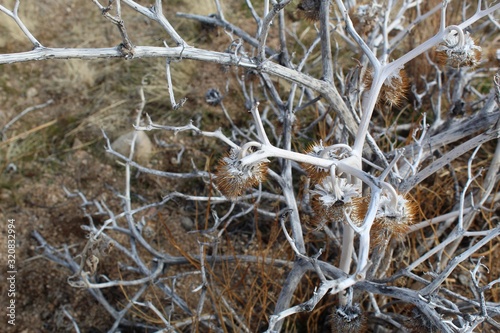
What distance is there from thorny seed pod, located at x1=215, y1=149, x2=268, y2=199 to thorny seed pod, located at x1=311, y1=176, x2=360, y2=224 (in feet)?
0.53

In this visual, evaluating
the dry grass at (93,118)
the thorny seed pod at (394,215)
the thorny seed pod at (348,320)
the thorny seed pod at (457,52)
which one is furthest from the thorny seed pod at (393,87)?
the dry grass at (93,118)

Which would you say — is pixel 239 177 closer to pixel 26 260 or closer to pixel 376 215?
pixel 376 215

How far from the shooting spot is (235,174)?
52.3 inches

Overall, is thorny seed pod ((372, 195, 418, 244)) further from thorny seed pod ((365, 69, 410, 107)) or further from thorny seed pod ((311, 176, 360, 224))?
thorny seed pod ((365, 69, 410, 107))

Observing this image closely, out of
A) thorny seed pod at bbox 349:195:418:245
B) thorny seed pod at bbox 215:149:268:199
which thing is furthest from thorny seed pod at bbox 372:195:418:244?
thorny seed pod at bbox 215:149:268:199

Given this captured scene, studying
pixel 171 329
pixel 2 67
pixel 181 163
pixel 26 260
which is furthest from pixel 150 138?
pixel 171 329

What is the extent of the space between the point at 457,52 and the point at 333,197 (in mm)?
565

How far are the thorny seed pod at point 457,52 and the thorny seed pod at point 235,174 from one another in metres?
0.63

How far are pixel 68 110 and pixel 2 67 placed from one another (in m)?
0.66

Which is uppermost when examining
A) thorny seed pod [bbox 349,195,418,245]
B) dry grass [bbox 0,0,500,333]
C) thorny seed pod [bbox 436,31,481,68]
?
thorny seed pod [bbox 436,31,481,68]

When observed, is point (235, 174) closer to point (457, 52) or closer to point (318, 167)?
point (318, 167)

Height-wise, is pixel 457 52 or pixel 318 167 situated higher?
pixel 457 52

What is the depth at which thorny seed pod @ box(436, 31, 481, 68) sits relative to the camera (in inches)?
58.1

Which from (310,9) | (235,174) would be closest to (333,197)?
(235,174)
